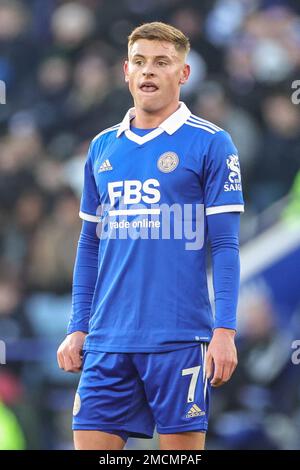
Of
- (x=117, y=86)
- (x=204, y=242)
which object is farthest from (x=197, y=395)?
(x=117, y=86)

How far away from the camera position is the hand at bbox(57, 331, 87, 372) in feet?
11.9

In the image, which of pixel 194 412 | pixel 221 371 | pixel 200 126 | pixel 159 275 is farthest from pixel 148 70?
pixel 194 412

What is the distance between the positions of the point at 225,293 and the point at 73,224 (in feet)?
12.3

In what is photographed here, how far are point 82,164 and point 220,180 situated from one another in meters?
3.80

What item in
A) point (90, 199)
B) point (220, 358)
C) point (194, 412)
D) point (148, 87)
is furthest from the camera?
point (90, 199)

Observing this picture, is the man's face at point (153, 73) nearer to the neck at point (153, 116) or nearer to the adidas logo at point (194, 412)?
the neck at point (153, 116)

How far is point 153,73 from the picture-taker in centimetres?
356

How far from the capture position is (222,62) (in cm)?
731

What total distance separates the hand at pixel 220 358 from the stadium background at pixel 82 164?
11.5 ft

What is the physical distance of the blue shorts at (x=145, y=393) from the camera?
3.46m

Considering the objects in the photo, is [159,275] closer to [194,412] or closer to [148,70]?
[194,412]

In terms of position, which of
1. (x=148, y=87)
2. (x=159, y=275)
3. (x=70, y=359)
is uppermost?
(x=148, y=87)

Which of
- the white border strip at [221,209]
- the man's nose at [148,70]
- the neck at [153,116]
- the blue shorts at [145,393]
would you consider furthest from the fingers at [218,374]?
the man's nose at [148,70]
